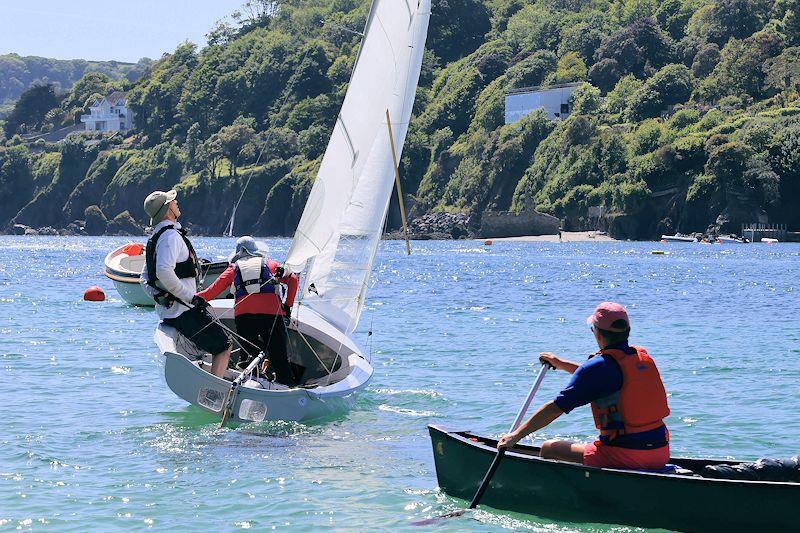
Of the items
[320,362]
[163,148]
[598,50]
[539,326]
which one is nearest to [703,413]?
[320,362]

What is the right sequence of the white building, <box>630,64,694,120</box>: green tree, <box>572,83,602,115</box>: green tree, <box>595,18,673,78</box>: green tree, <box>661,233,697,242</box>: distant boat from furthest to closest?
<box>595,18,673,78</box>: green tree → the white building → <box>572,83,602,115</box>: green tree → <box>630,64,694,120</box>: green tree → <box>661,233,697,242</box>: distant boat

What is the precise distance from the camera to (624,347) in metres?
8.77

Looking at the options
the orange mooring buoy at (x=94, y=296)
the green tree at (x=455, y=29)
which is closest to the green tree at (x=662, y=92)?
the green tree at (x=455, y=29)

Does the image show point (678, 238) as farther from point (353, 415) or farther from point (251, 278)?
point (251, 278)

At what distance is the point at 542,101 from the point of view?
139125mm

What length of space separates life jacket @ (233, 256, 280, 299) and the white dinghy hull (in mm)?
967

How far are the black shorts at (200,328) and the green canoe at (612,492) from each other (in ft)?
12.7

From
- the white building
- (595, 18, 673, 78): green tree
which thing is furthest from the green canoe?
(595, 18, 673, 78): green tree

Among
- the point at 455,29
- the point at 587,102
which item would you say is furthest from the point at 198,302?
the point at 455,29

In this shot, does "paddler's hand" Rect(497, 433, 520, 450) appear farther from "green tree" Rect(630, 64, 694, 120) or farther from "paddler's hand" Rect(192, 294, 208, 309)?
"green tree" Rect(630, 64, 694, 120)

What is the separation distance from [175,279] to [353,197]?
3997 millimetres

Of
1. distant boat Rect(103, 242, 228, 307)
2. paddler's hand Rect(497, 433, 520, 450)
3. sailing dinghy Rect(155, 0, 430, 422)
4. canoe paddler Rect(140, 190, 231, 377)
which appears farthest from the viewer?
distant boat Rect(103, 242, 228, 307)

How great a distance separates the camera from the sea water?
10.5 metres

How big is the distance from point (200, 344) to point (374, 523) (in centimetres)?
411
